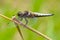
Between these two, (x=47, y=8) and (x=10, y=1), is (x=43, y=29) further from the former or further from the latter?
(x=10, y=1)

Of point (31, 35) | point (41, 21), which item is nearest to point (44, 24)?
point (41, 21)

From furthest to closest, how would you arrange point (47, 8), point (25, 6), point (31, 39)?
1. point (25, 6)
2. point (47, 8)
3. point (31, 39)

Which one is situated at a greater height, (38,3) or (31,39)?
(38,3)

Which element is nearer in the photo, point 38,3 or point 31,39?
point 31,39

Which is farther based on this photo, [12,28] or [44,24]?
[44,24]

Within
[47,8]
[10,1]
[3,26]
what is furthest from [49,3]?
[3,26]

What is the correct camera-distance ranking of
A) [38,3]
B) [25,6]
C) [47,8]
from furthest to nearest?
1. [25,6]
2. [47,8]
3. [38,3]

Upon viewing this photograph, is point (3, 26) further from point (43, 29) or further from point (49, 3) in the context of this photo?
point (49, 3)

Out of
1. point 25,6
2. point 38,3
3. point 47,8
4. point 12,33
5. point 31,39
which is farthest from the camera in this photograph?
point 25,6

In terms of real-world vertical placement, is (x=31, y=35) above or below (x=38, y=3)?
below
